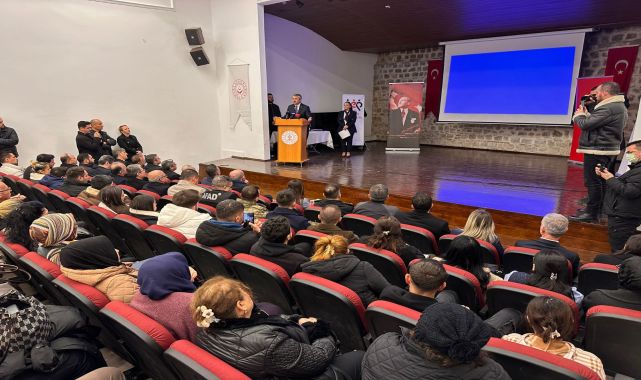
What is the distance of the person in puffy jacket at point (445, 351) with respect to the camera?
110 centimetres

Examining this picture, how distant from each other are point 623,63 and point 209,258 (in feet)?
30.0

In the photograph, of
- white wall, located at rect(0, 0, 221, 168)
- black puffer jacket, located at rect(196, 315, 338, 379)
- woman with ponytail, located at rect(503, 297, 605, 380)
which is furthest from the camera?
white wall, located at rect(0, 0, 221, 168)

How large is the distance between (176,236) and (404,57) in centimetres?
1023

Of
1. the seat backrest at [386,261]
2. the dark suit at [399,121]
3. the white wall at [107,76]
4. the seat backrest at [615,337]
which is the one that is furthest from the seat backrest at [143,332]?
the dark suit at [399,121]

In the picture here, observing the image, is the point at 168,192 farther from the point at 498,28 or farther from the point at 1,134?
the point at 498,28

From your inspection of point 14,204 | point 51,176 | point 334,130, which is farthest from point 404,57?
point 14,204

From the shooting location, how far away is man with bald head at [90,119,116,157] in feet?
22.4

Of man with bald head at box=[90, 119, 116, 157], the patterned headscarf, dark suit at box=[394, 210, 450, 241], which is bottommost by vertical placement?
dark suit at box=[394, 210, 450, 241]

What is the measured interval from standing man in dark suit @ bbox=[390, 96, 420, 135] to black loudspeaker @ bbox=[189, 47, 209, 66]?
4.57 meters

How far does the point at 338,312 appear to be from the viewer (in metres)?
1.92

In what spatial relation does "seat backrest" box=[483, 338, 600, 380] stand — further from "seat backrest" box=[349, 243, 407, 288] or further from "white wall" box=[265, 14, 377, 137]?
"white wall" box=[265, 14, 377, 137]

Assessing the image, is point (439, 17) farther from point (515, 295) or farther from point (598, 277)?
point (515, 295)

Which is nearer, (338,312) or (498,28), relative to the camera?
(338,312)

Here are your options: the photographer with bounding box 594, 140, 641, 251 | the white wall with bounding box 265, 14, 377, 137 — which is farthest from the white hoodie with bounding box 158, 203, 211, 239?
the white wall with bounding box 265, 14, 377, 137
